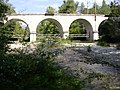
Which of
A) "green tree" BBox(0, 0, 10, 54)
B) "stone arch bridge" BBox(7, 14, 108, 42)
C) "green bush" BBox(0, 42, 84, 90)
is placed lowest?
"green bush" BBox(0, 42, 84, 90)

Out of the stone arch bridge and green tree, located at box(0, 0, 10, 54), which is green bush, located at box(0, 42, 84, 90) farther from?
the stone arch bridge

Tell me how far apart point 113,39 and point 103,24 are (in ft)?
61.6

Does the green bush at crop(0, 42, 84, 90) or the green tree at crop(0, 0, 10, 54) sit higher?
the green tree at crop(0, 0, 10, 54)

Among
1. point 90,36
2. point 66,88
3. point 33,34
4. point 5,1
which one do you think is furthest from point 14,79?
point 90,36

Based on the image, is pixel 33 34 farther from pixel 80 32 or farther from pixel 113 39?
pixel 113 39

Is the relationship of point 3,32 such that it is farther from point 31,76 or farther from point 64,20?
point 64,20

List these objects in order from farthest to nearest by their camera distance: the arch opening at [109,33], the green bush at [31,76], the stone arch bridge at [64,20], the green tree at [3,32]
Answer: the stone arch bridge at [64,20] < the arch opening at [109,33] < the green tree at [3,32] < the green bush at [31,76]

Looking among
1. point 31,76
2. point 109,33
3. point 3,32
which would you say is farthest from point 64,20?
point 31,76

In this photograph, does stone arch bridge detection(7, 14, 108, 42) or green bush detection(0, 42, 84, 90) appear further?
stone arch bridge detection(7, 14, 108, 42)

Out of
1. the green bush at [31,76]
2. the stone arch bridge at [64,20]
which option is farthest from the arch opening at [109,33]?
the green bush at [31,76]

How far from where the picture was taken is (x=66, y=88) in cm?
745

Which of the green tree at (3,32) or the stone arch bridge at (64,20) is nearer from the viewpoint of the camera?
the green tree at (3,32)

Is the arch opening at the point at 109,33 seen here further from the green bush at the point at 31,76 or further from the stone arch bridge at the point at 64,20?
the green bush at the point at 31,76

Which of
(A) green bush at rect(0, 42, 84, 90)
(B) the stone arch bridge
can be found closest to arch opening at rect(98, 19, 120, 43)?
(B) the stone arch bridge
